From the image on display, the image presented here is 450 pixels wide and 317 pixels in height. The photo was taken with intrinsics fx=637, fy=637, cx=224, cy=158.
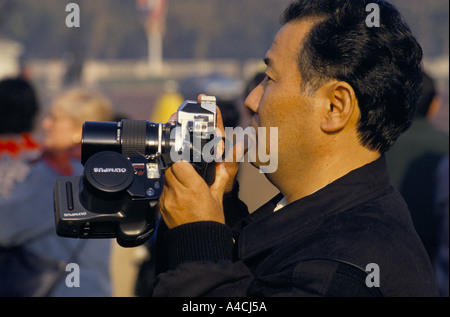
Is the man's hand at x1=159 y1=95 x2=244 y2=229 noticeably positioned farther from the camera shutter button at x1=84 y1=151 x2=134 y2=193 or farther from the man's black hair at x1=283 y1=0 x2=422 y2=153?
the man's black hair at x1=283 y1=0 x2=422 y2=153

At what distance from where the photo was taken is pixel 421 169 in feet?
13.2

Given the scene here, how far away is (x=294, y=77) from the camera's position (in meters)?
1.90

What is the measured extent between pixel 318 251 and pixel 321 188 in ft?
1.00

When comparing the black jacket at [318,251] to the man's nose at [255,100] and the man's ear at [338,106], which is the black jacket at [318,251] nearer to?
the man's ear at [338,106]

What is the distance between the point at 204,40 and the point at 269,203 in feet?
169

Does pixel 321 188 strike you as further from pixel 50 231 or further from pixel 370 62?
pixel 50 231

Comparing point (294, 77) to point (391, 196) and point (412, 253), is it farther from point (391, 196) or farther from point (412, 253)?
point (412, 253)

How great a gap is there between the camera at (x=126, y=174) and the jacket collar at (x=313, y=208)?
8.7 inches

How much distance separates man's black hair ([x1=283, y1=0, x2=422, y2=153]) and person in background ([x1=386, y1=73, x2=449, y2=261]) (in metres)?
2.08

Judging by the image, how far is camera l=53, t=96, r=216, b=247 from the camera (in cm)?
172

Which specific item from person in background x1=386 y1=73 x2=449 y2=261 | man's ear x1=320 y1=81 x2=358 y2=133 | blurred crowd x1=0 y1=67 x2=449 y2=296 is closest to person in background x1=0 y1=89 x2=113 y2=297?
blurred crowd x1=0 y1=67 x2=449 y2=296

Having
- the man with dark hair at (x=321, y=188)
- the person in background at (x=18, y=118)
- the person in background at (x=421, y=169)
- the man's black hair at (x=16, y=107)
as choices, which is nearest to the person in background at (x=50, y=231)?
the person in background at (x=18, y=118)

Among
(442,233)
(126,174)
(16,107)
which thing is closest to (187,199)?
(126,174)

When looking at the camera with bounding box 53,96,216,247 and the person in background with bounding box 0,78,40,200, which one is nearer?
the camera with bounding box 53,96,216,247
